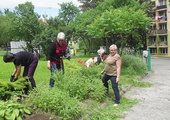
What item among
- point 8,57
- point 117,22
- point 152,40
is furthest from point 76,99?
point 152,40

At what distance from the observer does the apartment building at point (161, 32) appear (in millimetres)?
40922

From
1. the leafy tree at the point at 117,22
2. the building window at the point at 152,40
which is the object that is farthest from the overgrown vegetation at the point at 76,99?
the building window at the point at 152,40

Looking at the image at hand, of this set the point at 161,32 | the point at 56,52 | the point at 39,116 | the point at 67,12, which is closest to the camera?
the point at 39,116

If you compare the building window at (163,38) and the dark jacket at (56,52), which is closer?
the dark jacket at (56,52)

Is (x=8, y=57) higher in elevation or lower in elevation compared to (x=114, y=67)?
higher

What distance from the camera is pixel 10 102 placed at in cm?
446

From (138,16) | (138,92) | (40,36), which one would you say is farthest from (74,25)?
(138,92)

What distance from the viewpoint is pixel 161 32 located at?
137 ft

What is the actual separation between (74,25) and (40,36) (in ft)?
14.8

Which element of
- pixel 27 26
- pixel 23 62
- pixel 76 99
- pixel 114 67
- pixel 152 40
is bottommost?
pixel 76 99

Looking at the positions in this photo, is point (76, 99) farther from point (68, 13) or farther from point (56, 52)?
point (68, 13)

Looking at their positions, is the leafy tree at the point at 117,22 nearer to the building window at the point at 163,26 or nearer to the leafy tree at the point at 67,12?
the leafy tree at the point at 67,12

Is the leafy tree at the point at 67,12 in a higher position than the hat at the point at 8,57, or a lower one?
higher

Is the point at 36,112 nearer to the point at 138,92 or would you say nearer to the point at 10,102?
the point at 10,102
